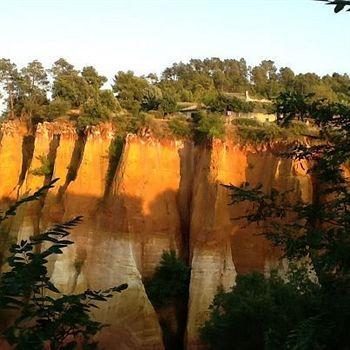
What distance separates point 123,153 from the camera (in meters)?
19.8

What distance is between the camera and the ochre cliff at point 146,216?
17.7 meters

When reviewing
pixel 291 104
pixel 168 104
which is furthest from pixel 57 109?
pixel 291 104

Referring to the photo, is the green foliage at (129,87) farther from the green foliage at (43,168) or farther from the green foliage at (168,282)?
the green foliage at (168,282)

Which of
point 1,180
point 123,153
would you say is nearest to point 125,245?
point 123,153

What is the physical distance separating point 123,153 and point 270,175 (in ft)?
16.6

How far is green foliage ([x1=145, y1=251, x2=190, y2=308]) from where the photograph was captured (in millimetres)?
18219

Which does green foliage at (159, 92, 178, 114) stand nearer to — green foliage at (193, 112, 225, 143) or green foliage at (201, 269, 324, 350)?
green foliage at (193, 112, 225, 143)

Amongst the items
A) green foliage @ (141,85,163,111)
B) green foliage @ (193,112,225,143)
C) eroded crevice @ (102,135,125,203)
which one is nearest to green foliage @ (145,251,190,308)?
eroded crevice @ (102,135,125,203)

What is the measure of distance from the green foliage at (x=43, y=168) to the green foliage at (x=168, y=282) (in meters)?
6.08

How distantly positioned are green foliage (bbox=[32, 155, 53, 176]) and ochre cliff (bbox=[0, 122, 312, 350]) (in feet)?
0.54

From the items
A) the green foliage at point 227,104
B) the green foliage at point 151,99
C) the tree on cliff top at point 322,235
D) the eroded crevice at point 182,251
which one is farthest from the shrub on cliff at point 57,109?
the tree on cliff top at point 322,235

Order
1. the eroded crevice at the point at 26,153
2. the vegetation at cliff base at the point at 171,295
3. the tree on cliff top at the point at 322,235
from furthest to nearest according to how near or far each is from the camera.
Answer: the eroded crevice at the point at 26,153
the vegetation at cliff base at the point at 171,295
the tree on cliff top at the point at 322,235

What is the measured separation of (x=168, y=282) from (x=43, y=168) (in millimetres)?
6872

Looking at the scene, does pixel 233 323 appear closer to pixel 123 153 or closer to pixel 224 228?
pixel 224 228
